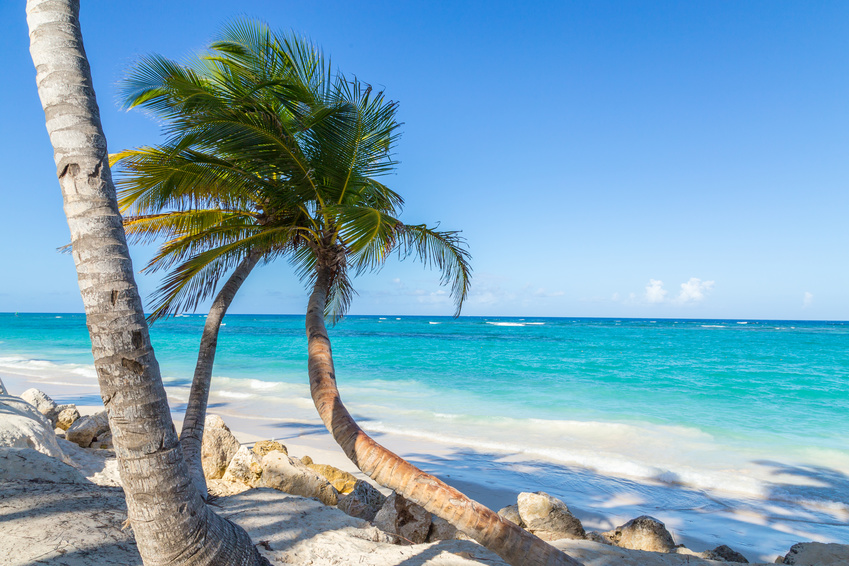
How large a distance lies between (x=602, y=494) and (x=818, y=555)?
301 cm

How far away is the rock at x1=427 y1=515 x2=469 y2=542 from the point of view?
181 inches

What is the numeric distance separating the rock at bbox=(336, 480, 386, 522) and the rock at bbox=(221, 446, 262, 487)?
1047 millimetres

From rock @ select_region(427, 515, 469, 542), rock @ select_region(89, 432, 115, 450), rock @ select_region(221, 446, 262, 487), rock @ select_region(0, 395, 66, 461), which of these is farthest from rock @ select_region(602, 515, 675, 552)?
rock @ select_region(89, 432, 115, 450)

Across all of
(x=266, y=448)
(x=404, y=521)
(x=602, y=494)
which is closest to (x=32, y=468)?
(x=266, y=448)

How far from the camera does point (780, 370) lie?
2250 centimetres

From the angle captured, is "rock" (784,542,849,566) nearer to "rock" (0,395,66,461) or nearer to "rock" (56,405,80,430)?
A: "rock" (0,395,66,461)

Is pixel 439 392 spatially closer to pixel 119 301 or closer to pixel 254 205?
pixel 254 205

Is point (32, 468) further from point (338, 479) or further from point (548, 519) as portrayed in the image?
point (548, 519)

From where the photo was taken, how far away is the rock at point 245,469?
218 inches

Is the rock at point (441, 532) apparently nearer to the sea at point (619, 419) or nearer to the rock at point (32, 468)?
the sea at point (619, 419)

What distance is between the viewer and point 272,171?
14.6 ft

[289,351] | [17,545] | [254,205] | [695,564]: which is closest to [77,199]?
[17,545]

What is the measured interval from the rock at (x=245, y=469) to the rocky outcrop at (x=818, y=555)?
18.1ft

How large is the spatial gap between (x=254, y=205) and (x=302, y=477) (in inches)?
122
